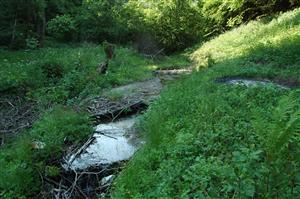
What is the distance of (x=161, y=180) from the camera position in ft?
16.2

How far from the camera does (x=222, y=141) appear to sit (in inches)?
214

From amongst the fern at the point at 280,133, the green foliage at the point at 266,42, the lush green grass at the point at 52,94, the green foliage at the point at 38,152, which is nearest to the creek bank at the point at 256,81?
the green foliage at the point at 266,42


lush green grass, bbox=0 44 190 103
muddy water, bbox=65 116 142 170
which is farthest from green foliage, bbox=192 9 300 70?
muddy water, bbox=65 116 142 170

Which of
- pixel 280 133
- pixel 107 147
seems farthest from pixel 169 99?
pixel 280 133

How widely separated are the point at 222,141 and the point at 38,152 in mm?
3560

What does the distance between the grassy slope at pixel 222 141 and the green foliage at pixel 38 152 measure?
145cm

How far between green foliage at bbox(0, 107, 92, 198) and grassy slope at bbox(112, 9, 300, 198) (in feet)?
4.77

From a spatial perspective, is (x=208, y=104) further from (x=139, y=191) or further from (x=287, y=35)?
(x=287, y=35)

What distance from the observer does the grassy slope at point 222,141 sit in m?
3.16

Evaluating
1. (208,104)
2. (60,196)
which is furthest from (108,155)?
(208,104)

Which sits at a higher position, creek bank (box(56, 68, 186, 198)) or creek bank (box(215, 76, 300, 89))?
creek bank (box(215, 76, 300, 89))

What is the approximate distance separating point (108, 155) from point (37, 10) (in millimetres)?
15213

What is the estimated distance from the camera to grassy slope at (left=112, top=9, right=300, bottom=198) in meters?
3.16

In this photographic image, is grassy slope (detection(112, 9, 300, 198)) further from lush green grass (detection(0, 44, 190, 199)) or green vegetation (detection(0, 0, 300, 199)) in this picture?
lush green grass (detection(0, 44, 190, 199))
